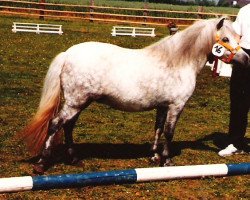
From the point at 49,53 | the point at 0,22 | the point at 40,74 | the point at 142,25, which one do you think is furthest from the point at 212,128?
the point at 142,25

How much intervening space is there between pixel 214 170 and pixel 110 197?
1.47m

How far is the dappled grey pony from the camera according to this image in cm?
591

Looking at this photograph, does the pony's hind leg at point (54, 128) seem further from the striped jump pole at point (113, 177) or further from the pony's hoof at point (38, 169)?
the striped jump pole at point (113, 177)

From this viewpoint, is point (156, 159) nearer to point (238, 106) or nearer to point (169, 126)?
point (169, 126)

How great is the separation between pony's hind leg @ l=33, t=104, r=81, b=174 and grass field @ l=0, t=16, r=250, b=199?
177 mm

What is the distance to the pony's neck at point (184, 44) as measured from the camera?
6262mm

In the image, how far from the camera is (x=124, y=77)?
5961 mm

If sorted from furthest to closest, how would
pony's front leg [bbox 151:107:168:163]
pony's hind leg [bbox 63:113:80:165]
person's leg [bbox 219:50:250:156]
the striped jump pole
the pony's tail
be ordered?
person's leg [bbox 219:50:250:156] < pony's front leg [bbox 151:107:168:163] < pony's hind leg [bbox 63:113:80:165] < the pony's tail < the striped jump pole

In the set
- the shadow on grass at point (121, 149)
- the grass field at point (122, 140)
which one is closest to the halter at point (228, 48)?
the grass field at point (122, 140)

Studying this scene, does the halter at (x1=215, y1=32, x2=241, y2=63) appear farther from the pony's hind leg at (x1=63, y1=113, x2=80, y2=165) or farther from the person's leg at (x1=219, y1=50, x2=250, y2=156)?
the pony's hind leg at (x1=63, y1=113, x2=80, y2=165)

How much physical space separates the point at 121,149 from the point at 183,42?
2280 mm

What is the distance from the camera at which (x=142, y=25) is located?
32.6 metres

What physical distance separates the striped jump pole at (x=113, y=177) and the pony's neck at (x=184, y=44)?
1.54 metres

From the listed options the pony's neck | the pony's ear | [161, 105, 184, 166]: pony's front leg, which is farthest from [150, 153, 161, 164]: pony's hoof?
the pony's ear
